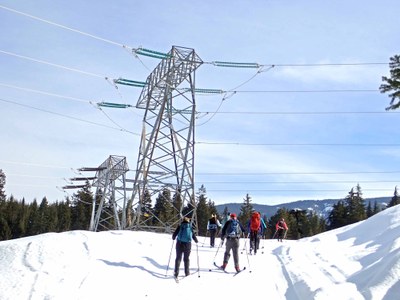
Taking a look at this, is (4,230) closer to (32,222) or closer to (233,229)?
(32,222)

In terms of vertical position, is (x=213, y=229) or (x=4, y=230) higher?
(x=4, y=230)

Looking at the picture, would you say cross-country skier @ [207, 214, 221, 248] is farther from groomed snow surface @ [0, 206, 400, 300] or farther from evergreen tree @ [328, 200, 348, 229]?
evergreen tree @ [328, 200, 348, 229]

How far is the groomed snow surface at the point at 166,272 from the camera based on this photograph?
42.1 feet

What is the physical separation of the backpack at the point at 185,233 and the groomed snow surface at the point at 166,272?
1.11 meters

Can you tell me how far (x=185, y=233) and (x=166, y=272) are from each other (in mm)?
1337

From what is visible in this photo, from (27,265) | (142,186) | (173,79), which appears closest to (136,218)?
(142,186)

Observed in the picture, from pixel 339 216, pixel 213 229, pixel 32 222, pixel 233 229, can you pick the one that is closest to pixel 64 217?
pixel 32 222

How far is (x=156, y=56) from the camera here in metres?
31.2

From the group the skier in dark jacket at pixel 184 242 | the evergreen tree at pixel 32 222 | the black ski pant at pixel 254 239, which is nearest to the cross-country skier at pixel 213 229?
the black ski pant at pixel 254 239

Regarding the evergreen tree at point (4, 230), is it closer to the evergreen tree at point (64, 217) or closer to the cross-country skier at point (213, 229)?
the evergreen tree at point (64, 217)

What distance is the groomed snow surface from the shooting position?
12820 mm

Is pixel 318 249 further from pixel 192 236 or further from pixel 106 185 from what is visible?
pixel 106 185

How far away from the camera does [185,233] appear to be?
15.7 metres

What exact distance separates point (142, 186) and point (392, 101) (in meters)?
14.0
